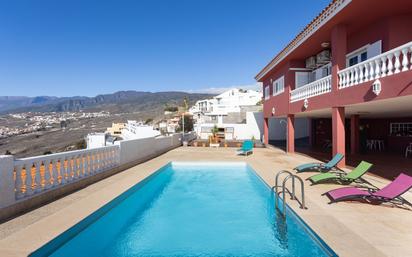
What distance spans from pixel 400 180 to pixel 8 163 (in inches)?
341

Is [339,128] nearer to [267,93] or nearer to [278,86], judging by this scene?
[278,86]

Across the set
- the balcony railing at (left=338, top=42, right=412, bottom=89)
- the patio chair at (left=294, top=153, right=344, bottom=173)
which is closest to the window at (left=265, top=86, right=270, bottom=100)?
the balcony railing at (left=338, top=42, right=412, bottom=89)

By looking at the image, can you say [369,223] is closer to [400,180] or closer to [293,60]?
[400,180]

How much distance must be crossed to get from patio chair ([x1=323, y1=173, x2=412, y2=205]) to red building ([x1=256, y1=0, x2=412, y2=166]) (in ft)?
7.52

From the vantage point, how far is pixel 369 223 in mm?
5281

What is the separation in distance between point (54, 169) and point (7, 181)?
62.5 inches

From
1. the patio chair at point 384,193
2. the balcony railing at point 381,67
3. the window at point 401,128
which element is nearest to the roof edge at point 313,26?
the balcony railing at point 381,67

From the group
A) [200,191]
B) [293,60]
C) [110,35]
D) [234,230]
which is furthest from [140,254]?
[110,35]

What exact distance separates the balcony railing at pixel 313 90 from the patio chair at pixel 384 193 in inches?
227

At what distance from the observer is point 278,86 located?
19.3 m

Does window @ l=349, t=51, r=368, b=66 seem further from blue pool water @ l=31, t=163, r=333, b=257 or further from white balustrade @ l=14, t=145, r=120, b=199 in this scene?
white balustrade @ l=14, t=145, r=120, b=199

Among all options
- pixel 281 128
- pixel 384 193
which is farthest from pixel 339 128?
pixel 281 128

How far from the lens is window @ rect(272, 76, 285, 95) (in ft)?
59.0

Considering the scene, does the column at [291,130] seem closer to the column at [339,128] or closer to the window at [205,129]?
the column at [339,128]
